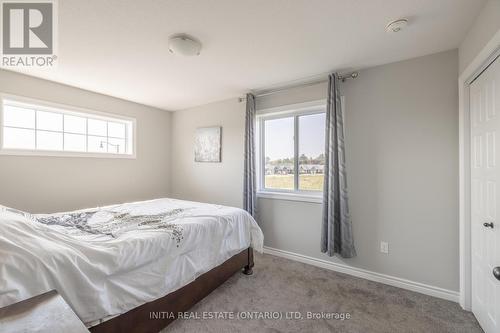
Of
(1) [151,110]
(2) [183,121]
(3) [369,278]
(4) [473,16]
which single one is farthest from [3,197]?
(4) [473,16]

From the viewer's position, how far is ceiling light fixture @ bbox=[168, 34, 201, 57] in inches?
75.0

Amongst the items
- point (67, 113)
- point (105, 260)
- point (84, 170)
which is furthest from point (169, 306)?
point (67, 113)

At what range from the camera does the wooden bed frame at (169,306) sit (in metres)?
1.38

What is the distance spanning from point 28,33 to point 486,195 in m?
4.00

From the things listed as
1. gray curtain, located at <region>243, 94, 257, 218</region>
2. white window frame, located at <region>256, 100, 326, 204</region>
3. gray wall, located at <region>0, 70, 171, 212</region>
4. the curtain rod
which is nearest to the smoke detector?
the curtain rod

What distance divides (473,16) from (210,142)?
3.37 m

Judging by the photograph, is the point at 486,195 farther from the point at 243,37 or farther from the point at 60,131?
the point at 60,131

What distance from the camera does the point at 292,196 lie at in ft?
9.94

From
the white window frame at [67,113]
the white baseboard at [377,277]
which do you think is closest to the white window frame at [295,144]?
the white baseboard at [377,277]

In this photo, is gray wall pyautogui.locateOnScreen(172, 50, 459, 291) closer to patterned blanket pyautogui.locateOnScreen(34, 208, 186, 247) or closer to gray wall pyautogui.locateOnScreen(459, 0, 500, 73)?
gray wall pyautogui.locateOnScreen(459, 0, 500, 73)

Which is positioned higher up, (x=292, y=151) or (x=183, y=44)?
(x=183, y=44)

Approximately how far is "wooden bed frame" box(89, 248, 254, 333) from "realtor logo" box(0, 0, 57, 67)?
2.26 metres

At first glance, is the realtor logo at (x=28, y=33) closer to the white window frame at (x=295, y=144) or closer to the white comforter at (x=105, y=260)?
the white comforter at (x=105, y=260)

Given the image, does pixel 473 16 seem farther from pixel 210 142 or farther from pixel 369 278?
pixel 210 142
